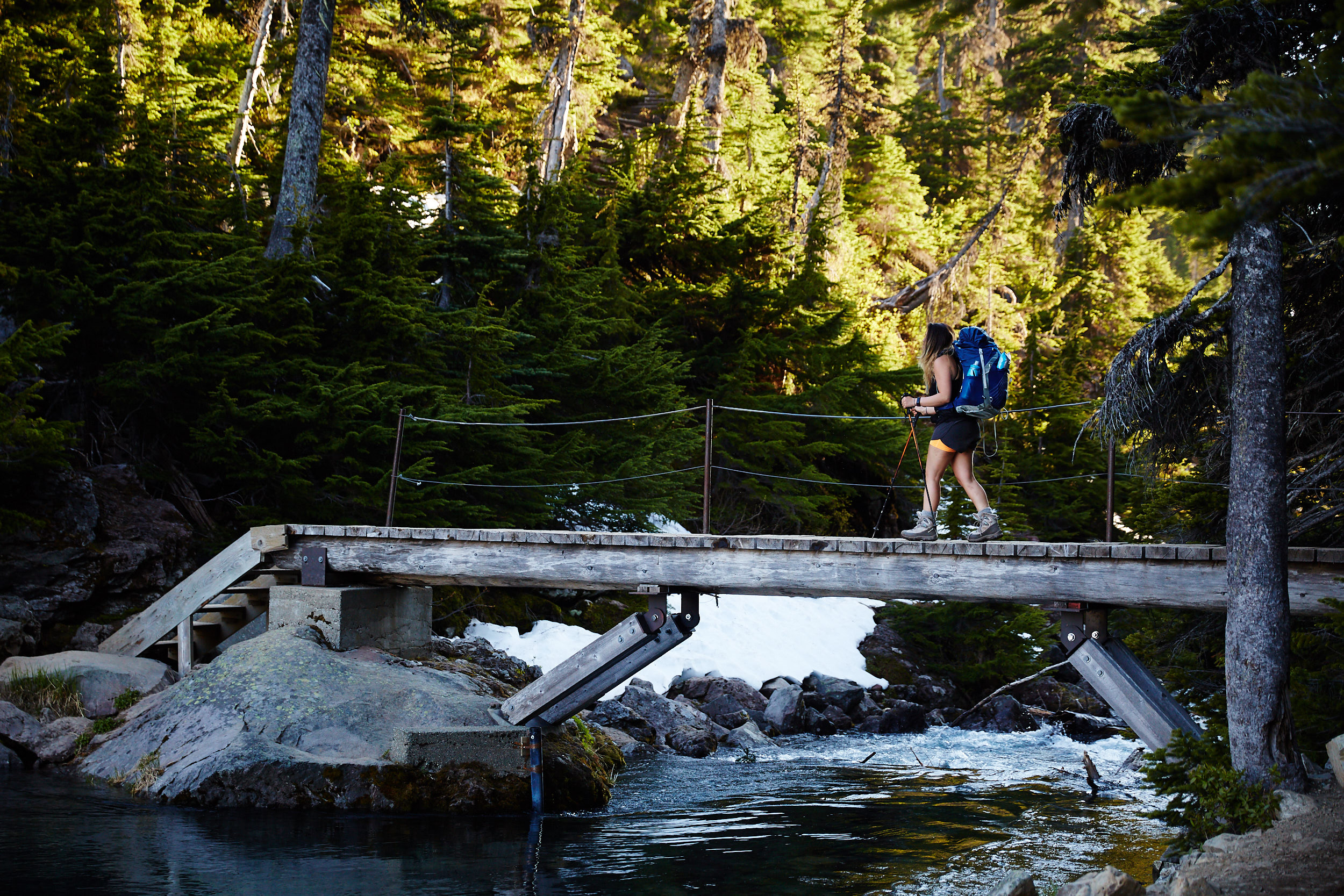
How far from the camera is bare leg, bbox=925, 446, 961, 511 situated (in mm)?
8180

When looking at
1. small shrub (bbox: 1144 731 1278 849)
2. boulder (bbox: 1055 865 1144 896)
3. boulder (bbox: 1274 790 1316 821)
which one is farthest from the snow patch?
boulder (bbox: 1055 865 1144 896)

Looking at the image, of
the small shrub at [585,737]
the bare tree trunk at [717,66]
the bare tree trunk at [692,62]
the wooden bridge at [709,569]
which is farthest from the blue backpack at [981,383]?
the bare tree trunk at [692,62]

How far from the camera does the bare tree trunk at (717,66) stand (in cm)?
2562

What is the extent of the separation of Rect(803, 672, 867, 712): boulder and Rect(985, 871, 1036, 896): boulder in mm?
9796

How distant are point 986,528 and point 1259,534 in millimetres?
2143

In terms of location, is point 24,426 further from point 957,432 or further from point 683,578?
point 957,432

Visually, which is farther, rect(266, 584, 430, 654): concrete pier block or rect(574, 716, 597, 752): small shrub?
rect(574, 716, 597, 752): small shrub

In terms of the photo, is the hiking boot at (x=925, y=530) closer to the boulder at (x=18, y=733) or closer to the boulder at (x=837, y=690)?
the boulder at (x=837, y=690)

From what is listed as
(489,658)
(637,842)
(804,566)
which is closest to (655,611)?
(804,566)

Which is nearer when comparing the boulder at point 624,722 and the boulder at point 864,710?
the boulder at point 624,722

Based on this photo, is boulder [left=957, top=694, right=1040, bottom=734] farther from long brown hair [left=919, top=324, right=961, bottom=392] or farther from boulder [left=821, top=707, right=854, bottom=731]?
long brown hair [left=919, top=324, right=961, bottom=392]

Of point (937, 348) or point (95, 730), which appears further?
point (95, 730)

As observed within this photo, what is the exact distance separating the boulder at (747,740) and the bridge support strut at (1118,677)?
6076 millimetres

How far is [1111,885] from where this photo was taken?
18.0ft
